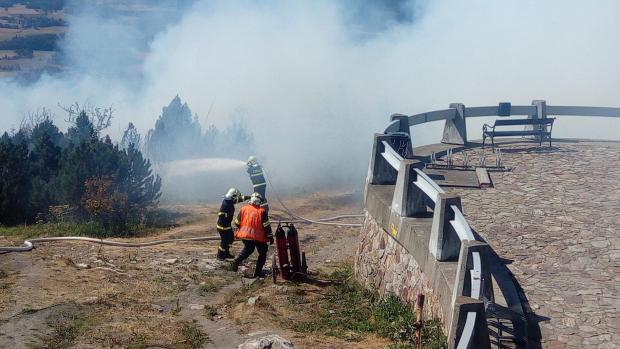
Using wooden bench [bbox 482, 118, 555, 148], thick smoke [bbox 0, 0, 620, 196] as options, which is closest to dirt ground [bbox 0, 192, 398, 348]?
wooden bench [bbox 482, 118, 555, 148]

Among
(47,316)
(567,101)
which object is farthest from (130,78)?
(47,316)

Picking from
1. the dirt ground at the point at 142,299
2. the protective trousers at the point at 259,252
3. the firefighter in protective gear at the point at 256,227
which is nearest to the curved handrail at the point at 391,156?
the firefighter in protective gear at the point at 256,227

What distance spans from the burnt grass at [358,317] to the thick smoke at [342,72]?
45.8ft

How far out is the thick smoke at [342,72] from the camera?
29.1 meters

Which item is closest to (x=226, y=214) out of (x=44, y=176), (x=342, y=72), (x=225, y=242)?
(x=225, y=242)

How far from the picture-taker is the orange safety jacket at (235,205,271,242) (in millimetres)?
12570

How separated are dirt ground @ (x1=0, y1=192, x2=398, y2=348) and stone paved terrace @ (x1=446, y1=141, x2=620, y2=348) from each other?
1.93 m

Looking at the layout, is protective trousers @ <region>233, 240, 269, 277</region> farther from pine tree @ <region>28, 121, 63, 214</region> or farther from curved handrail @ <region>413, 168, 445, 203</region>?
pine tree @ <region>28, 121, 63, 214</region>

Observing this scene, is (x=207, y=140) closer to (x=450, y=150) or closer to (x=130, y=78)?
(x=450, y=150)

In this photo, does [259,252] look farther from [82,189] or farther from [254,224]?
[82,189]

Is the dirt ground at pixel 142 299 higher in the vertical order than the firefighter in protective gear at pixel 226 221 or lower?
lower

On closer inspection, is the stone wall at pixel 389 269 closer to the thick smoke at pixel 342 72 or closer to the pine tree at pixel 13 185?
the pine tree at pixel 13 185

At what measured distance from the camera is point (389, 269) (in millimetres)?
10930

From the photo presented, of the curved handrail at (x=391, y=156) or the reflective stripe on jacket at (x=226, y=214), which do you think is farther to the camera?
the reflective stripe on jacket at (x=226, y=214)
